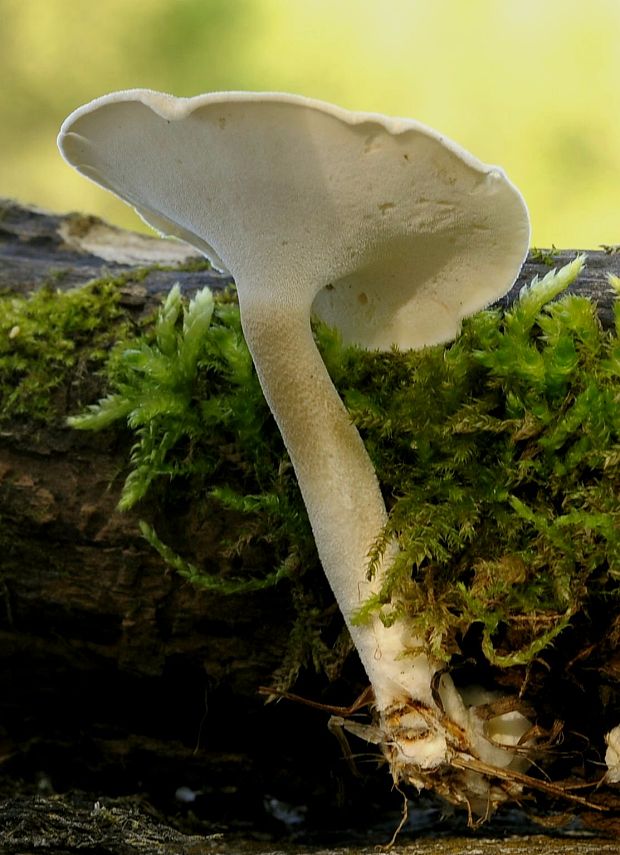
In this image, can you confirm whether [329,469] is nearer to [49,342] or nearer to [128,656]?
[128,656]

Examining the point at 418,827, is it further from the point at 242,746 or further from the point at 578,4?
the point at 578,4

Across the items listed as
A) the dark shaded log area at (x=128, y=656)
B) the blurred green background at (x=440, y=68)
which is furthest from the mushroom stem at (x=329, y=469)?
the blurred green background at (x=440, y=68)

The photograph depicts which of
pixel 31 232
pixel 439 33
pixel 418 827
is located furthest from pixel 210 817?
→ pixel 439 33

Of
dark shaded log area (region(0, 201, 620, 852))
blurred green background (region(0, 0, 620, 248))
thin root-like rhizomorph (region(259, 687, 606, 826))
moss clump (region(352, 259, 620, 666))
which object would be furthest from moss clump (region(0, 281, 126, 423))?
blurred green background (region(0, 0, 620, 248))

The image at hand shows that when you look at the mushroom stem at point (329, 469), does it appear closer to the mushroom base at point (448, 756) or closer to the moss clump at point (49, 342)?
the mushroom base at point (448, 756)

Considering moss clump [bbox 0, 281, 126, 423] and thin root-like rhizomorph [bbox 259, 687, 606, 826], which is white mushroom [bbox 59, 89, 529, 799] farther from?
moss clump [bbox 0, 281, 126, 423]

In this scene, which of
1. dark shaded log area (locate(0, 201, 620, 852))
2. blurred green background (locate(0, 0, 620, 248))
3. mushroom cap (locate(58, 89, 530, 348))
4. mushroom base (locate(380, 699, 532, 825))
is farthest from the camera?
blurred green background (locate(0, 0, 620, 248))

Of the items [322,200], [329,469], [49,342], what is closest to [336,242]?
[322,200]
